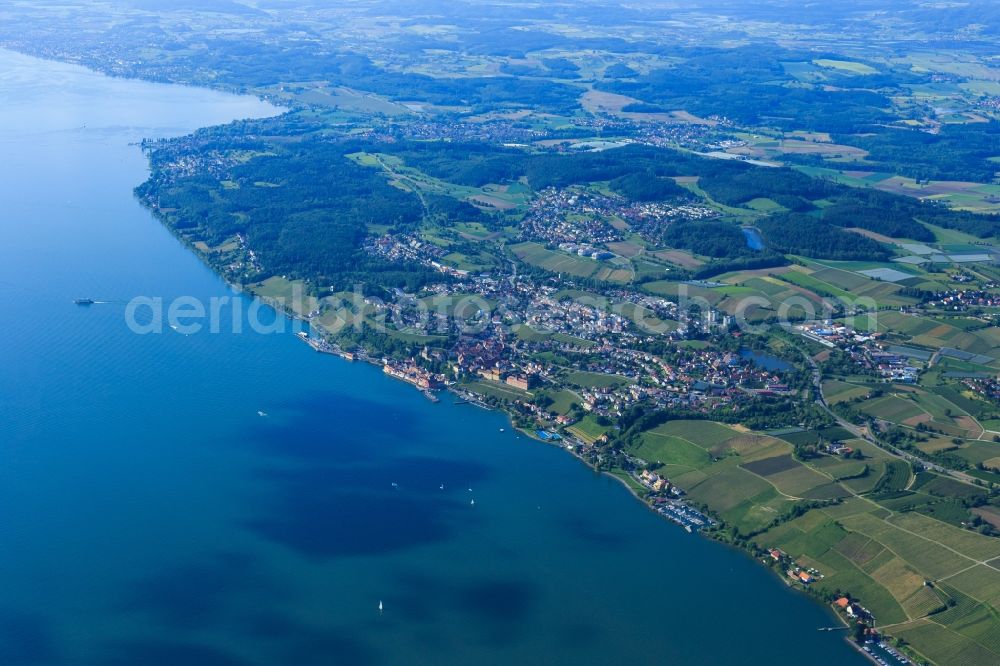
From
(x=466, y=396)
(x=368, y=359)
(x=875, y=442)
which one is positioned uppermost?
(x=875, y=442)

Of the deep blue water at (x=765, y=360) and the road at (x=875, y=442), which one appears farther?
the deep blue water at (x=765, y=360)

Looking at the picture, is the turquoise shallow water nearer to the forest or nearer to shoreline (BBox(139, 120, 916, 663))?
shoreline (BBox(139, 120, 916, 663))

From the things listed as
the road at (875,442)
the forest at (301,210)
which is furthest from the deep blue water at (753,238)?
the road at (875,442)

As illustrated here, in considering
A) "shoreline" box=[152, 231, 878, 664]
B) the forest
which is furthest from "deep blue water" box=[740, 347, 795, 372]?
the forest

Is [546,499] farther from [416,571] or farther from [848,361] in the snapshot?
[848,361]

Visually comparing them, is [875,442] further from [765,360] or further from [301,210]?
[301,210]

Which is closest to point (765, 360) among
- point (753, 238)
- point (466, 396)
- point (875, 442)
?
point (875, 442)

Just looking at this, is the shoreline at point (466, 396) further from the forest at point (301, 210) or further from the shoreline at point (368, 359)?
the forest at point (301, 210)

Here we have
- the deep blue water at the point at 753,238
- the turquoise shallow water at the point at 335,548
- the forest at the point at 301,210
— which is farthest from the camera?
the deep blue water at the point at 753,238
